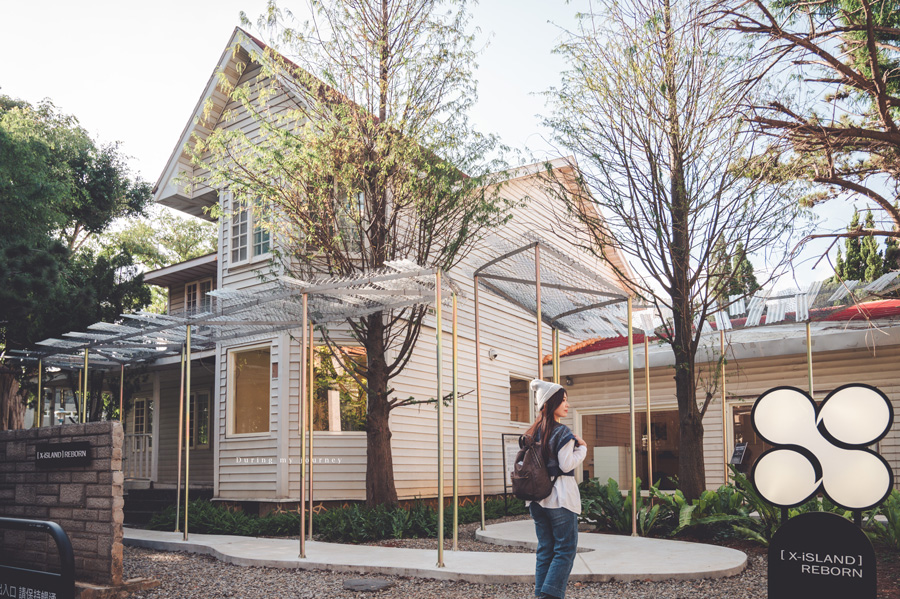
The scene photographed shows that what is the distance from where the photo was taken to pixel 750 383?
14.2 m

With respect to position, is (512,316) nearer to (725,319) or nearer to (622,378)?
(622,378)

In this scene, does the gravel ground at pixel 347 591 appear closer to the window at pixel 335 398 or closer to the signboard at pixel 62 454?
the signboard at pixel 62 454

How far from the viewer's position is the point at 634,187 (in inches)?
367

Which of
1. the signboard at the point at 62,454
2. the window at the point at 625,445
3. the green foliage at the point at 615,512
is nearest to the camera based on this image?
the signboard at the point at 62,454

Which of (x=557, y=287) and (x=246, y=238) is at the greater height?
(x=246, y=238)

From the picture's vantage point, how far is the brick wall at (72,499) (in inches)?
254

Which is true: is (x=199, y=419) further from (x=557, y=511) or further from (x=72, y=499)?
(x=557, y=511)

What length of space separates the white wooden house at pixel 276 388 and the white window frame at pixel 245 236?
3 centimetres

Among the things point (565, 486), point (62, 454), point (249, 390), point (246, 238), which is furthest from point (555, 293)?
point (246, 238)

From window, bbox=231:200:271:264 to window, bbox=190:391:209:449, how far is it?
469 centimetres

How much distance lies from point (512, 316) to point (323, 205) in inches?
310

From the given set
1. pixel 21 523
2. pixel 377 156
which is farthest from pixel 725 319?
pixel 21 523

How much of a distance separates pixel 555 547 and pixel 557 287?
456cm

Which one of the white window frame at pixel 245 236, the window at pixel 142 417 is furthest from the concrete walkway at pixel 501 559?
the window at pixel 142 417
